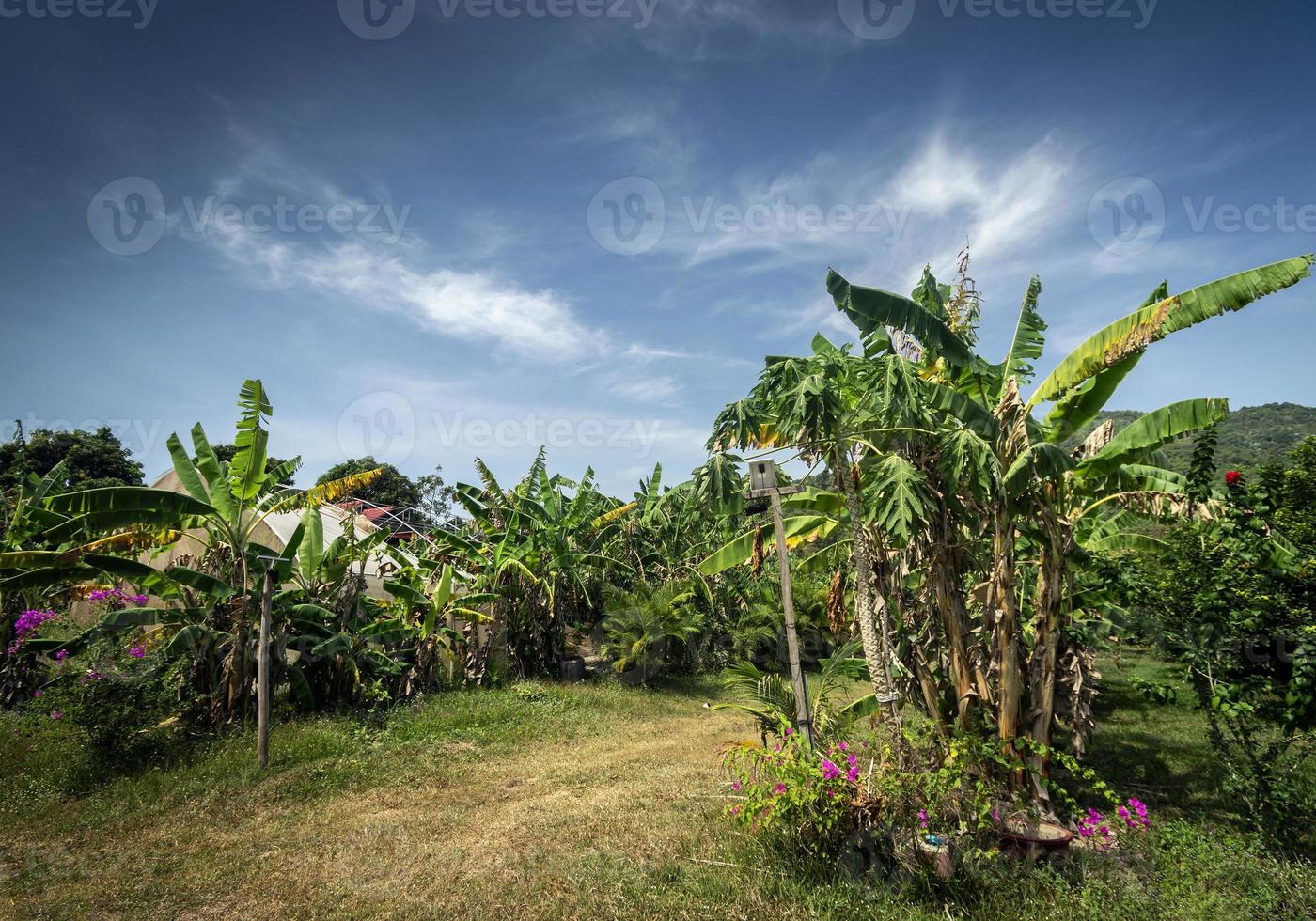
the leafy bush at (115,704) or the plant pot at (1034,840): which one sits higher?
the leafy bush at (115,704)

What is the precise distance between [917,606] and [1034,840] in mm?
2606

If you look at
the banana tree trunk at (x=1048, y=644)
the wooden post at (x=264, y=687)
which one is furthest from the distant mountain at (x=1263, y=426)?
the wooden post at (x=264, y=687)

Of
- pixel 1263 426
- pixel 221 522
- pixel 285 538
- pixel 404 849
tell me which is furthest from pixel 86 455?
pixel 1263 426

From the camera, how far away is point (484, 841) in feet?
21.4

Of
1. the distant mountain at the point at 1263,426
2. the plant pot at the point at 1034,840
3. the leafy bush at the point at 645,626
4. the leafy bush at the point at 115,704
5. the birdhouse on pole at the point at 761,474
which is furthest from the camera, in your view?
the distant mountain at the point at 1263,426

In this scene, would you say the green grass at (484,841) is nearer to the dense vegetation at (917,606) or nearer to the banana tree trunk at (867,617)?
the dense vegetation at (917,606)

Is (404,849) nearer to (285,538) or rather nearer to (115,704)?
(115,704)

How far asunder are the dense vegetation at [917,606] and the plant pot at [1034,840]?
68 millimetres

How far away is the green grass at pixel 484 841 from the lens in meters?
4.99

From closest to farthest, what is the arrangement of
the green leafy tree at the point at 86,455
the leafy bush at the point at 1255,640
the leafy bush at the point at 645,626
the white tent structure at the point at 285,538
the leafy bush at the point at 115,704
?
the leafy bush at the point at 1255,640
the leafy bush at the point at 115,704
the leafy bush at the point at 645,626
the white tent structure at the point at 285,538
the green leafy tree at the point at 86,455

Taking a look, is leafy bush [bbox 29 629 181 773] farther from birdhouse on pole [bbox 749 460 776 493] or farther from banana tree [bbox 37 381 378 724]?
birdhouse on pole [bbox 749 460 776 493]

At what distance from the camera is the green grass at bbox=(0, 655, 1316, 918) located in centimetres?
499

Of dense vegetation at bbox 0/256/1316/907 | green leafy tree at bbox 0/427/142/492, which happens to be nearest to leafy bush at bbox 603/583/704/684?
dense vegetation at bbox 0/256/1316/907

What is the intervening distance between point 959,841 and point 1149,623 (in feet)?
11.9
